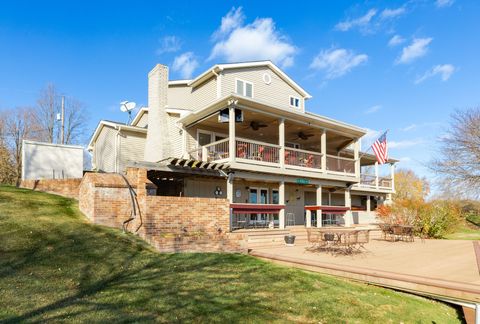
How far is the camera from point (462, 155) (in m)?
34.4

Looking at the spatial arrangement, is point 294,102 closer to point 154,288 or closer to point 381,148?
point 381,148

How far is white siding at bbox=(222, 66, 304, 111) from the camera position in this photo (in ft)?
60.1

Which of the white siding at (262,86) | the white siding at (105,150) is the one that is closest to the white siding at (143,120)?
the white siding at (105,150)

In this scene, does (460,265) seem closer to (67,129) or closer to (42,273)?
(42,273)

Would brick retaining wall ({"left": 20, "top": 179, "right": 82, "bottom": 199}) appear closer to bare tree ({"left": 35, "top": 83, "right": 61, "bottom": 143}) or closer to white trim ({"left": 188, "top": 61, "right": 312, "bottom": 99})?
white trim ({"left": 188, "top": 61, "right": 312, "bottom": 99})

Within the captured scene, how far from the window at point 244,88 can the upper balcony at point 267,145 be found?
2076 mm

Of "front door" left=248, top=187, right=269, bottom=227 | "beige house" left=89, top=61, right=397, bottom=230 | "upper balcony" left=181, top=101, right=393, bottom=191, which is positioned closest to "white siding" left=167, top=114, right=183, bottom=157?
"beige house" left=89, top=61, right=397, bottom=230

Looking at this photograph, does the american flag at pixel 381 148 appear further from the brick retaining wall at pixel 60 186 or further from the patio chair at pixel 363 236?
the brick retaining wall at pixel 60 186

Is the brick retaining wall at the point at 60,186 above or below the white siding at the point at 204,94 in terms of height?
below

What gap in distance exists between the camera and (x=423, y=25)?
17.0 metres

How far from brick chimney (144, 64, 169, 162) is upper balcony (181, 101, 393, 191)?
134 centimetres

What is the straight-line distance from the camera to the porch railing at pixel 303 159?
17781 millimetres

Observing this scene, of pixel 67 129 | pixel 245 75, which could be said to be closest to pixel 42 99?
pixel 67 129

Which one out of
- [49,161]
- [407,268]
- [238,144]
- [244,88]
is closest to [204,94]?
[244,88]
